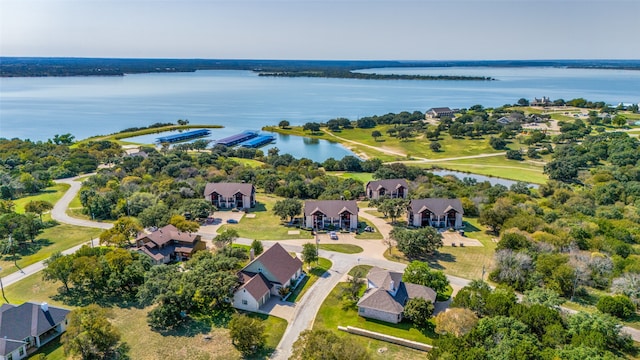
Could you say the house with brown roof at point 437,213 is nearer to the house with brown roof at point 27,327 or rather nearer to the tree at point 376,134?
the house with brown roof at point 27,327

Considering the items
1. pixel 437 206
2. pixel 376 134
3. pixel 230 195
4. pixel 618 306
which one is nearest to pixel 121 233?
pixel 230 195

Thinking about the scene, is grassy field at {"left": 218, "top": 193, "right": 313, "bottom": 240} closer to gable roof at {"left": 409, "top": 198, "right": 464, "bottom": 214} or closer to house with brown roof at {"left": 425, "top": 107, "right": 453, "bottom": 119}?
gable roof at {"left": 409, "top": 198, "right": 464, "bottom": 214}

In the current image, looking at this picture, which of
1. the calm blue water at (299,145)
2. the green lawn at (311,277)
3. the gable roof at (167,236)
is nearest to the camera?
the green lawn at (311,277)

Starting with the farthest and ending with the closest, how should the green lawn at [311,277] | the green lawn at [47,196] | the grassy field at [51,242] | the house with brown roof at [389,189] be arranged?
the house with brown roof at [389,189] < the green lawn at [47,196] < the grassy field at [51,242] < the green lawn at [311,277]

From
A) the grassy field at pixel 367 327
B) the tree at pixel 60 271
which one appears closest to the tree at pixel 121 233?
the tree at pixel 60 271

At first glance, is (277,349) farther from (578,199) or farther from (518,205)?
(578,199)

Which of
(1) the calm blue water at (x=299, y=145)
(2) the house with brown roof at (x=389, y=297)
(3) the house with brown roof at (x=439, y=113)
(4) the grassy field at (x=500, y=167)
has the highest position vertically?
(3) the house with brown roof at (x=439, y=113)
